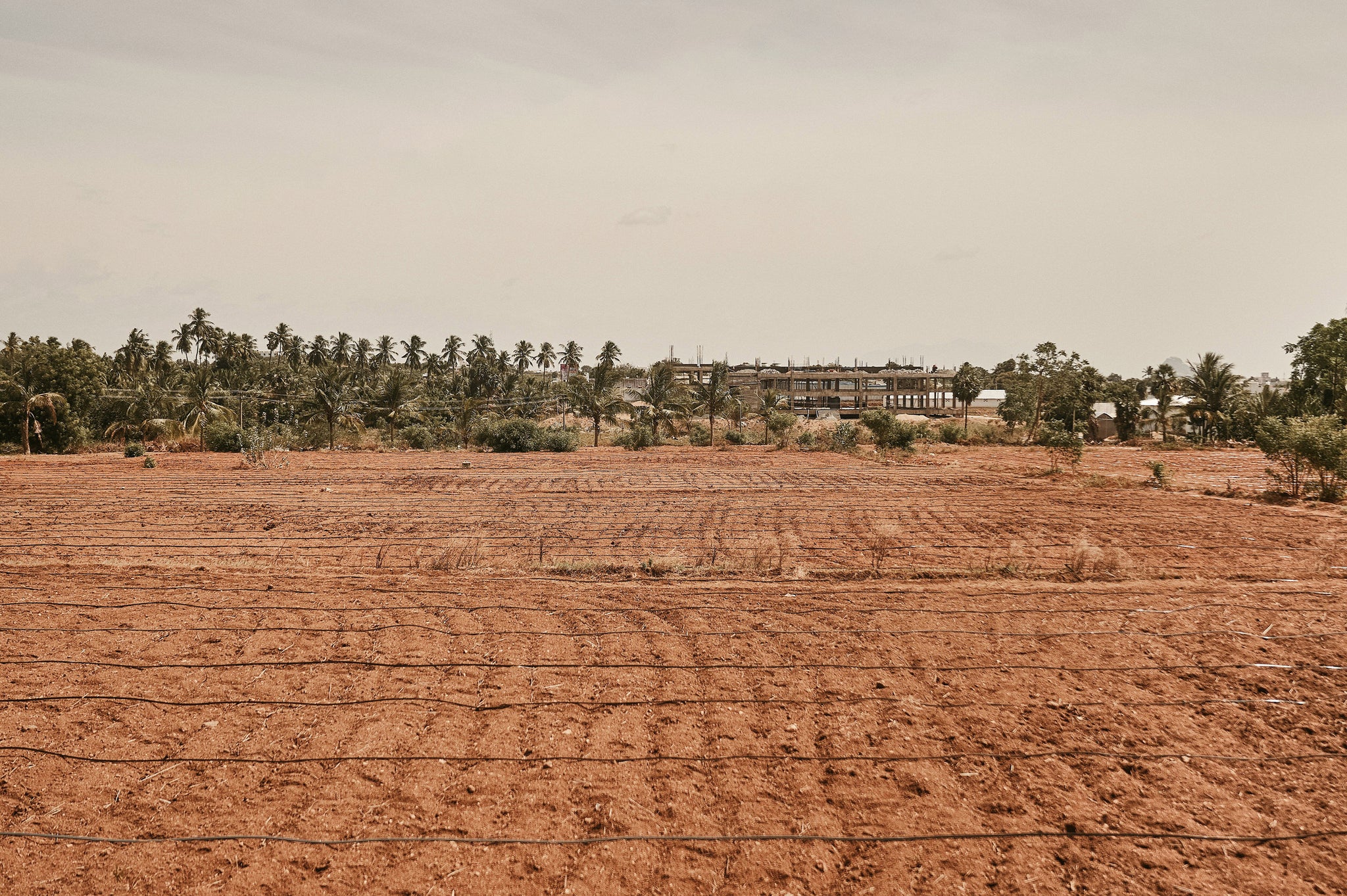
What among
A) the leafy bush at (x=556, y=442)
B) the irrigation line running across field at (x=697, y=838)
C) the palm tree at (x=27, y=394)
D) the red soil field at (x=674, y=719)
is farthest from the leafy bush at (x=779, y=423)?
the irrigation line running across field at (x=697, y=838)

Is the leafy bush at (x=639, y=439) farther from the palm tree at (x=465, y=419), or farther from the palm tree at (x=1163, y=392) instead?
the palm tree at (x=1163, y=392)

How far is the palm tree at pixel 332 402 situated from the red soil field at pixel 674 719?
26457 millimetres

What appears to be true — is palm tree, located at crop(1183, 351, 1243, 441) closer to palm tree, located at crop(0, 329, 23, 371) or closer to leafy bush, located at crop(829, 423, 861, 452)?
leafy bush, located at crop(829, 423, 861, 452)

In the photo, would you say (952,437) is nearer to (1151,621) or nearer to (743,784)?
(1151,621)

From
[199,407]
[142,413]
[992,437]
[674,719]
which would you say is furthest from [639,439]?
[674,719]

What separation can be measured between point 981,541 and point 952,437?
1283 inches

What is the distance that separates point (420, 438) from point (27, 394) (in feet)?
54.0

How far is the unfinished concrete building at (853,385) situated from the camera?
267 feet

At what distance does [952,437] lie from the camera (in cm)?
4519

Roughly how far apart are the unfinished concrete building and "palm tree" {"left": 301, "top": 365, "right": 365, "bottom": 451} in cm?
4409

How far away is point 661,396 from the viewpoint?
42.3 metres

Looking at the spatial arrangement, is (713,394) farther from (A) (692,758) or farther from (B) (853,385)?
(B) (853,385)

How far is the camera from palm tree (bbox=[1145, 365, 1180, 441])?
152ft

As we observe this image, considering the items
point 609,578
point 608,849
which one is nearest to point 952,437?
point 609,578
